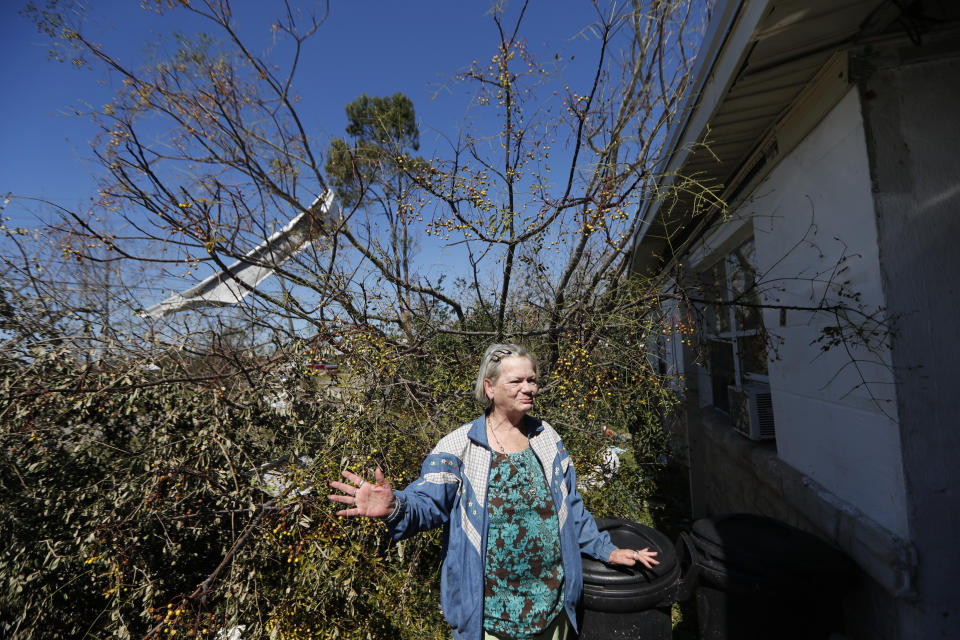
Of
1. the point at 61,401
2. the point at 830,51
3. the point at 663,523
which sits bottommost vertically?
the point at 663,523

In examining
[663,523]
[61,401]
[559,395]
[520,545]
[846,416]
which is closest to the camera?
[520,545]

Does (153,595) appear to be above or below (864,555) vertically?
below

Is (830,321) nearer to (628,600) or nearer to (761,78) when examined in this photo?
(761,78)

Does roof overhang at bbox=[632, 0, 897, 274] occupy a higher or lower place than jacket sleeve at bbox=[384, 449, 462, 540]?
higher

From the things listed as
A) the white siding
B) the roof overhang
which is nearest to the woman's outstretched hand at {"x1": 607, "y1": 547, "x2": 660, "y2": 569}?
the white siding

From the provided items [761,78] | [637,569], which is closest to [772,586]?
[637,569]

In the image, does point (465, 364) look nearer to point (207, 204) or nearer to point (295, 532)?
point (295, 532)

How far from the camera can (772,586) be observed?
1.94 metres

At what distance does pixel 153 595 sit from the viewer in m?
2.61

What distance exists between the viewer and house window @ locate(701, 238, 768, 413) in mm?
3785

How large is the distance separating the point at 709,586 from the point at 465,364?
2.36 metres

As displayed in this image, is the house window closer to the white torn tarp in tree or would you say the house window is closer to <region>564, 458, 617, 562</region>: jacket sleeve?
<region>564, 458, 617, 562</region>: jacket sleeve

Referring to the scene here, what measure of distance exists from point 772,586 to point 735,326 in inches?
121

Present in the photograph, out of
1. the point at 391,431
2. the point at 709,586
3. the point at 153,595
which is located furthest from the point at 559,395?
the point at 153,595
